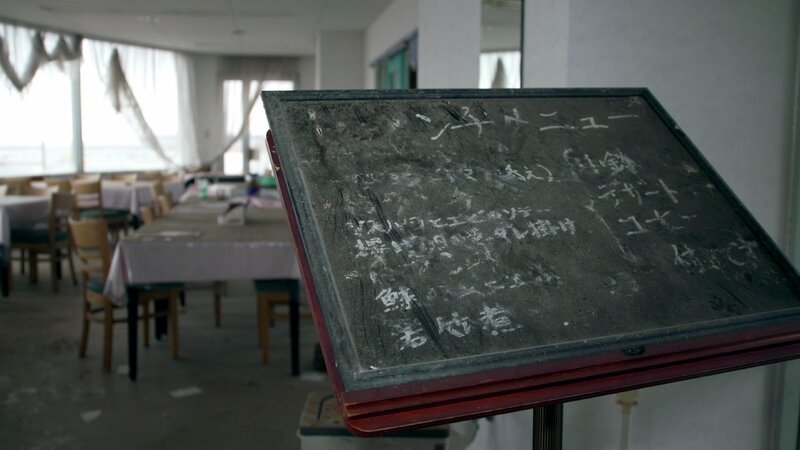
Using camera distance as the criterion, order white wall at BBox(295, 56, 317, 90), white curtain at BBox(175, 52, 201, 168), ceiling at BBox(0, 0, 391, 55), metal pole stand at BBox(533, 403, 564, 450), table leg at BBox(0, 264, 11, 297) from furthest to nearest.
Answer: white wall at BBox(295, 56, 317, 90) < white curtain at BBox(175, 52, 201, 168) < ceiling at BBox(0, 0, 391, 55) < table leg at BBox(0, 264, 11, 297) < metal pole stand at BBox(533, 403, 564, 450)

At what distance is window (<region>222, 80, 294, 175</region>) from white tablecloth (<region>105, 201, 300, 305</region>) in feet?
27.8

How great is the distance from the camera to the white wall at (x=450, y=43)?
3258 mm

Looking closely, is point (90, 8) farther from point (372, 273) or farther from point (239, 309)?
point (372, 273)

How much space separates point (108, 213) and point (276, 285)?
13.9ft

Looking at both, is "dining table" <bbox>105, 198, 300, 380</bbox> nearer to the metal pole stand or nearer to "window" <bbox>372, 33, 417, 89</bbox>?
the metal pole stand

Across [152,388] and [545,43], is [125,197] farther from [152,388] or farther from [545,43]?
[545,43]

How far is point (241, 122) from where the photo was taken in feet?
40.8

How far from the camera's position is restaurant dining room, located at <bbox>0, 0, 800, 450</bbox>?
1.09 m

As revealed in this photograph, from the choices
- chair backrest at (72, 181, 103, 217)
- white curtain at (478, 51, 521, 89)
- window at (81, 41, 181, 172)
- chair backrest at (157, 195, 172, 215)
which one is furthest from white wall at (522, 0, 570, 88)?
window at (81, 41, 181, 172)

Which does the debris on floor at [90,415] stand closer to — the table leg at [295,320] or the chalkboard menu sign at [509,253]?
the table leg at [295,320]

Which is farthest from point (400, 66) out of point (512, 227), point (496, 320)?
point (496, 320)

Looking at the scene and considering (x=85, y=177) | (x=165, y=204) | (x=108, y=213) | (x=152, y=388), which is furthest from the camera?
(x=85, y=177)

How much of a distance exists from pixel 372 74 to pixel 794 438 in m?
7.77

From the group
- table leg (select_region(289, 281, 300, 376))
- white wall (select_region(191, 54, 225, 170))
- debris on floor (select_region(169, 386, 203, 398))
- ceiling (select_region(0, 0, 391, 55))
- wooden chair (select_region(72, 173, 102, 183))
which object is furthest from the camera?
white wall (select_region(191, 54, 225, 170))
